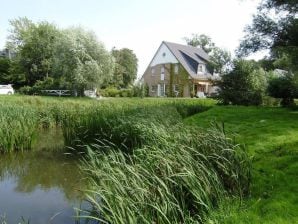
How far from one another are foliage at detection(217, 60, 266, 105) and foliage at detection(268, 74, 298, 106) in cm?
170

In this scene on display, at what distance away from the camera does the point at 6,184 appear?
26.0ft

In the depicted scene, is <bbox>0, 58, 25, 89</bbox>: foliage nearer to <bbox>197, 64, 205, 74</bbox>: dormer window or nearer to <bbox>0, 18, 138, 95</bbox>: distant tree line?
<bbox>0, 18, 138, 95</bbox>: distant tree line

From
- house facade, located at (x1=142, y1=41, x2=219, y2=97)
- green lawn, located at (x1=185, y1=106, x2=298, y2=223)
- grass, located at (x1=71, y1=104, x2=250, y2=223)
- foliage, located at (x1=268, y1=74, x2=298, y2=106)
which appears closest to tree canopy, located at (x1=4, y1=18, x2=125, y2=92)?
house facade, located at (x1=142, y1=41, x2=219, y2=97)

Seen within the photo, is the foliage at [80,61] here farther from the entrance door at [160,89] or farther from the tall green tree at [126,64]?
the tall green tree at [126,64]

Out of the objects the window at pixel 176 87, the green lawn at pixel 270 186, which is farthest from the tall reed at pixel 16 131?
the window at pixel 176 87

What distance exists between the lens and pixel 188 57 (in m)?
42.3

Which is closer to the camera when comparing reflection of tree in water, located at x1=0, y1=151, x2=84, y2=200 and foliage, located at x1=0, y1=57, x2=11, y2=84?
reflection of tree in water, located at x1=0, y1=151, x2=84, y2=200

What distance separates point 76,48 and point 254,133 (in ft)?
83.7

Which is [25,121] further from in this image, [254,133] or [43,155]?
[254,133]

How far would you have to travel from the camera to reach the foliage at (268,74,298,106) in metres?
20.6

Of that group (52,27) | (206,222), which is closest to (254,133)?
(206,222)

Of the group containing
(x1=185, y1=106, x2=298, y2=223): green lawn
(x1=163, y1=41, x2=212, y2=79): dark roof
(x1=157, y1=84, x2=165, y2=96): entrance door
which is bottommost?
(x1=185, y1=106, x2=298, y2=223): green lawn

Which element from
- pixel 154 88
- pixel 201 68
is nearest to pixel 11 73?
pixel 154 88

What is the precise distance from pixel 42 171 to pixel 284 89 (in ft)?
51.9
